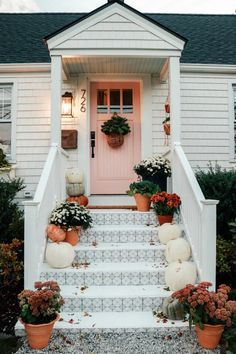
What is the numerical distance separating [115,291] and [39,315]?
3.08ft

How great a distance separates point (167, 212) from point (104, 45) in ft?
8.65

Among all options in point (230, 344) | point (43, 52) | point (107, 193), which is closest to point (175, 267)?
point (230, 344)

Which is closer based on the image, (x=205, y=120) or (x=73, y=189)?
(x=73, y=189)

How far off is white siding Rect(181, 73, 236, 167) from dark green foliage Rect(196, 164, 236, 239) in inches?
63.3

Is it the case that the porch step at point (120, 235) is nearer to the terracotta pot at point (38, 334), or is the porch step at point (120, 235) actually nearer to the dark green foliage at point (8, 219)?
the dark green foliage at point (8, 219)

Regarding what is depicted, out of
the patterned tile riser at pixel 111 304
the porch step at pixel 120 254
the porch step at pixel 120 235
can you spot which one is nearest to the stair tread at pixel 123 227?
the porch step at pixel 120 235

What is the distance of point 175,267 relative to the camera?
12.0ft

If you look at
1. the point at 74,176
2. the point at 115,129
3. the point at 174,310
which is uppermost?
the point at 115,129

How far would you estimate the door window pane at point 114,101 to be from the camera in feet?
21.2

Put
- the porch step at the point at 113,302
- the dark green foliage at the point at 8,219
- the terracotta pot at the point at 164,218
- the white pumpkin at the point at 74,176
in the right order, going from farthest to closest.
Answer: the white pumpkin at the point at 74,176, the dark green foliage at the point at 8,219, the terracotta pot at the point at 164,218, the porch step at the point at 113,302

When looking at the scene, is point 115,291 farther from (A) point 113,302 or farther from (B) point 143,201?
(B) point 143,201

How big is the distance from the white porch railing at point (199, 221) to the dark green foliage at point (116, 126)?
5.41 feet

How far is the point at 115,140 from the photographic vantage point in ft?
20.5

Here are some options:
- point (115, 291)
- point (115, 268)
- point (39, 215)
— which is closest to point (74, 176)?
point (39, 215)
